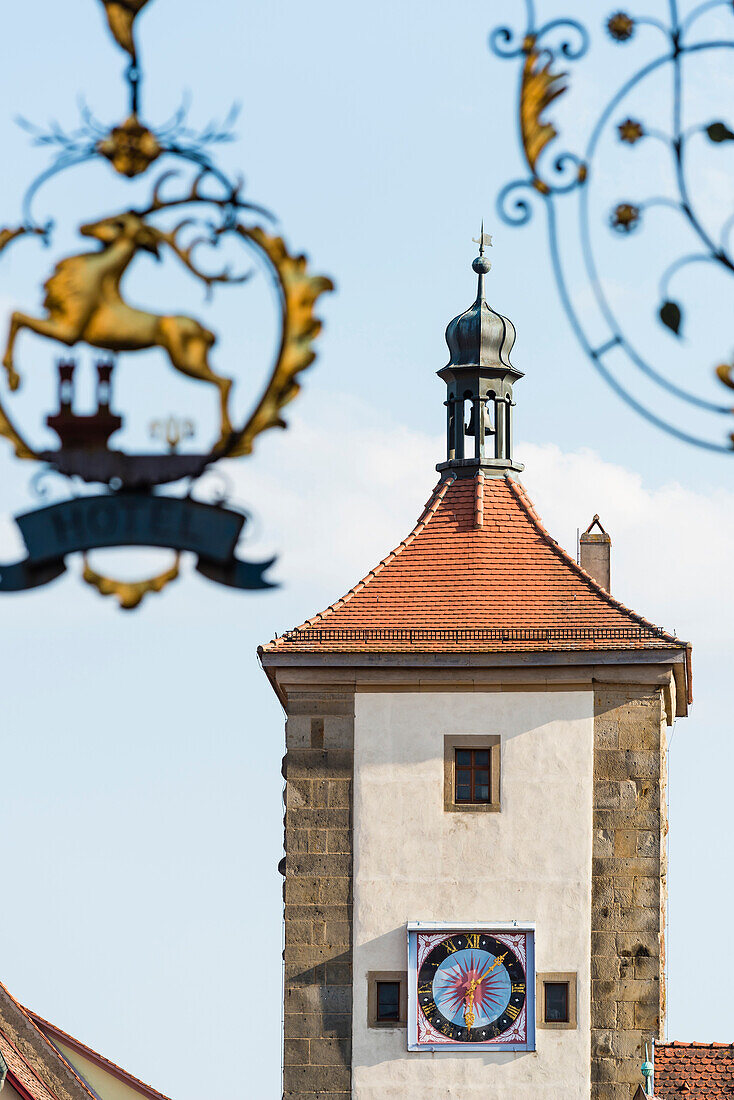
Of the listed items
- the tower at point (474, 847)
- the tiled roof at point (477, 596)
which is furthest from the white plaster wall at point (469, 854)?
the tiled roof at point (477, 596)

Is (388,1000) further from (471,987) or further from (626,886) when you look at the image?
(626,886)

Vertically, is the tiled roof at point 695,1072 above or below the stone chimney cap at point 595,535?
below

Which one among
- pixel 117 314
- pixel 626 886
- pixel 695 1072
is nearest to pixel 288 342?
pixel 117 314

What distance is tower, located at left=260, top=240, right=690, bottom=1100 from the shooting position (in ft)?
122

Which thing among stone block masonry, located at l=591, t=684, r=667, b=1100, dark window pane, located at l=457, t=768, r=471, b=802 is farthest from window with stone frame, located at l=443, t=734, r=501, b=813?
stone block masonry, located at l=591, t=684, r=667, b=1100

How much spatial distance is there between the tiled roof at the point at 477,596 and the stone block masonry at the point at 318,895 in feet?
4.01

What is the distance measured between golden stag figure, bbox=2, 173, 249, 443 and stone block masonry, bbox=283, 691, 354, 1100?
29729 mm

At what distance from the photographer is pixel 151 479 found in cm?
800

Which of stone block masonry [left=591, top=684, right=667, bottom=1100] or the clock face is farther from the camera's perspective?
the clock face

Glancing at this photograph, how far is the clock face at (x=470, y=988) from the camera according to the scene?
Result: 122 ft

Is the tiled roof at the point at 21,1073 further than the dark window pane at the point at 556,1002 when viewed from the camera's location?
No

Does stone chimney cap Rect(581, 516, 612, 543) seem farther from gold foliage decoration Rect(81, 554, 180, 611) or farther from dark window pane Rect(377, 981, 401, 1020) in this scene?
gold foliage decoration Rect(81, 554, 180, 611)

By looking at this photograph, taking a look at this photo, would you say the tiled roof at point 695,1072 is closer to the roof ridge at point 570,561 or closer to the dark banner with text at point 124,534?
the roof ridge at point 570,561

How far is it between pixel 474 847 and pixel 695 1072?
4733mm
